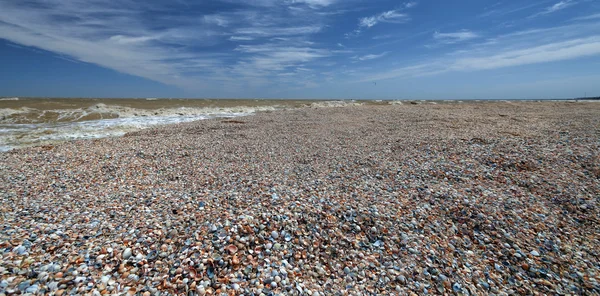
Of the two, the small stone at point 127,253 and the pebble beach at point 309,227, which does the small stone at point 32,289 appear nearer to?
the pebble beach at point 309,227

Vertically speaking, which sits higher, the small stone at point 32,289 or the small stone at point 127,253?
the small stone at point 127,253

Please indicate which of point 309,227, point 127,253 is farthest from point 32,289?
point 309,227

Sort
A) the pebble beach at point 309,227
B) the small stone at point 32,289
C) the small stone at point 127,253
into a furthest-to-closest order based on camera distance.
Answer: the small stone at point 127,253 → the pebble beach at point 309,227 → the small stone at point 32,289

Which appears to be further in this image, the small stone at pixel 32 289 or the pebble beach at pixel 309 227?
the pebble beach at pixel 309 227

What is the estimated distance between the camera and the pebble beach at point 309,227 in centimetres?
313

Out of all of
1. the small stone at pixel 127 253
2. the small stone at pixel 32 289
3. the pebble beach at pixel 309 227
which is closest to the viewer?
the small stone at pixel 32 289

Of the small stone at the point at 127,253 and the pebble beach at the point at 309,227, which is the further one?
the small stone at the point at 127,253

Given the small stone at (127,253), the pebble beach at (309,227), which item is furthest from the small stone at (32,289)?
the small stone at (127,253)

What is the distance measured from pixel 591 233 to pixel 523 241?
129 cm

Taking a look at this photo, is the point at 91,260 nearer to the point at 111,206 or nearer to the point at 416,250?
the point at 111,206

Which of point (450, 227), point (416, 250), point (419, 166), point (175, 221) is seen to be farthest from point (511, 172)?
point (175, 221)

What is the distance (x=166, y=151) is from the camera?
9.55 metres

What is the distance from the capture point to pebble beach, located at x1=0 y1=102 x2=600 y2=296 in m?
3.13

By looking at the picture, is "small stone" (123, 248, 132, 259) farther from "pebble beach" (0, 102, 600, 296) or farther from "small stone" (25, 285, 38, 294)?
"small stone" (25, 285, 38, 294)
